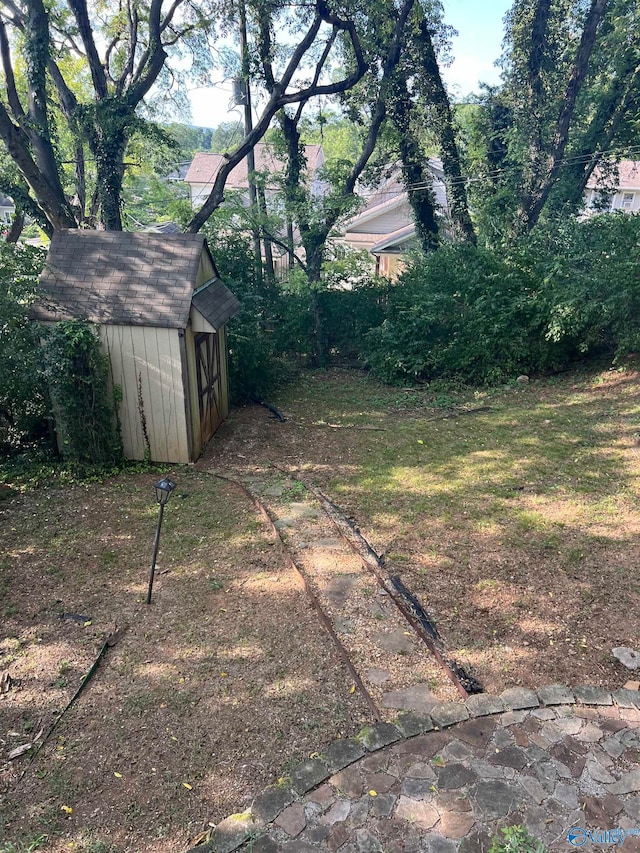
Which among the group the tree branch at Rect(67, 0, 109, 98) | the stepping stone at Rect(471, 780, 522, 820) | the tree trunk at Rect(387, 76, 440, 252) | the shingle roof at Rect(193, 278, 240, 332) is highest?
the tree branch at Rect(67, 0, 109, 98)

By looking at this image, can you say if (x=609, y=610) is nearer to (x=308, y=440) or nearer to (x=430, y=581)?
(x=430, y=581)

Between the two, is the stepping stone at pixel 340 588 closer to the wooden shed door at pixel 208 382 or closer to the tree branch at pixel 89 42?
the wooden shed door at pixel 208 382

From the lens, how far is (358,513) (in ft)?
21.1

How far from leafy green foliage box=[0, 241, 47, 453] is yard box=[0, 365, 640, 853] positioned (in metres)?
1.27

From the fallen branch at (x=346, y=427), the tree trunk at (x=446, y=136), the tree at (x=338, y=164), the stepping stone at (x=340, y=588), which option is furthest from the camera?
the tree trunk at (x=446, y=136)

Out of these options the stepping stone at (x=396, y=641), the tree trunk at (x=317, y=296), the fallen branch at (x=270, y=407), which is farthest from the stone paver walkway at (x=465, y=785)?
the tree trunk at (x=317, y=296)

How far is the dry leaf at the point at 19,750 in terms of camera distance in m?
3.41

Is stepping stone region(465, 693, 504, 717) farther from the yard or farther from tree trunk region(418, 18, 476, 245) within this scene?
tree trunk region(418, 18, 476, 245)

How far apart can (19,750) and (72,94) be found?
12648mm

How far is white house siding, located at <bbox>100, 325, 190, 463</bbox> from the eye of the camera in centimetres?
716

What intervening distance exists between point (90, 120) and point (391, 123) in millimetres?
7446

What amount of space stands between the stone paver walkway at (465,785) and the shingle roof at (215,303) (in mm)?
5498

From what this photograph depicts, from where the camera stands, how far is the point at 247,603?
484cm

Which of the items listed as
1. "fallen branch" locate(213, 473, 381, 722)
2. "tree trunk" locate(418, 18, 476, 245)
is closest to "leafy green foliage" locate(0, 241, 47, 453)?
"fallen branch" locate(213, 473, 381, 722)
